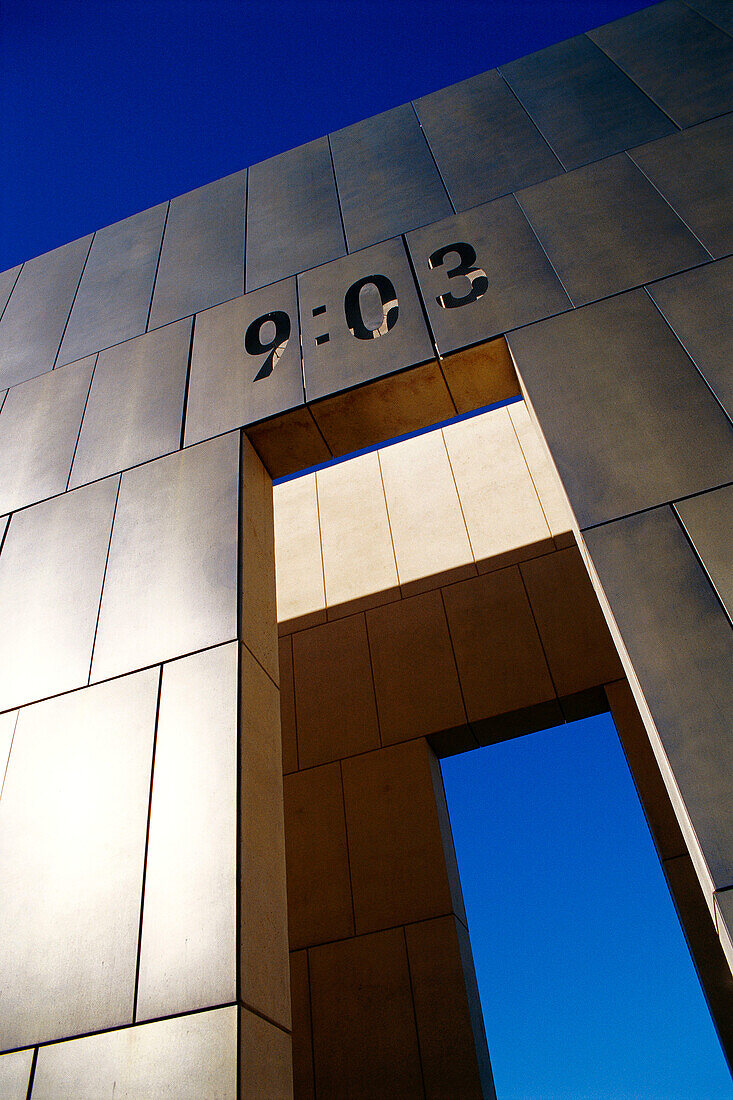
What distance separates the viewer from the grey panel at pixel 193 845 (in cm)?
270

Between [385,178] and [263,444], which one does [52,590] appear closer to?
[263,444]

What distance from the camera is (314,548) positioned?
8.71 metres

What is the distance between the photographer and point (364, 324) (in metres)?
4.81

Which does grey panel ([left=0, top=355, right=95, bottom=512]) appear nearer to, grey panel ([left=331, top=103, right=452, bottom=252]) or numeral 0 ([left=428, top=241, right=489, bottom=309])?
grey panel ([left=331, top=103, right=452, bottom=252])

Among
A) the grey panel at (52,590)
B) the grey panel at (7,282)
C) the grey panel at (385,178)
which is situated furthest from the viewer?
the grey panel at (7,282)

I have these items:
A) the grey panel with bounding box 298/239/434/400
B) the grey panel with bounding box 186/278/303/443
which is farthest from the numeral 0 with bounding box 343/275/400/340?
the grey panel with bounding box 186/278/303/443

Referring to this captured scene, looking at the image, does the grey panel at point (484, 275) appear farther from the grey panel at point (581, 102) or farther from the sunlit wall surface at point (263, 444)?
the grey panel at point (581, 102)

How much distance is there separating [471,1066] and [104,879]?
3.46m

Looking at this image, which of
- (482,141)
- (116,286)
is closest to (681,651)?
(482,141)

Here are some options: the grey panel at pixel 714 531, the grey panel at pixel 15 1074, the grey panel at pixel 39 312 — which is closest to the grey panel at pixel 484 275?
Answer: the grey panel at pixel 714 531

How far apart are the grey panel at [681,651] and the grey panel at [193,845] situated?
1.64m

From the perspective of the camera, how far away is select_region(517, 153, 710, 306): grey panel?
14.3ft

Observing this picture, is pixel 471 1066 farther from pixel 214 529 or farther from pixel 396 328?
pixel 396 328

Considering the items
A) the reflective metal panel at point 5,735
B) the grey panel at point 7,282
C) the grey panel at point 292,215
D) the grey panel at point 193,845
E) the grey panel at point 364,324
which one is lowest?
the grey panel at point 193,845
